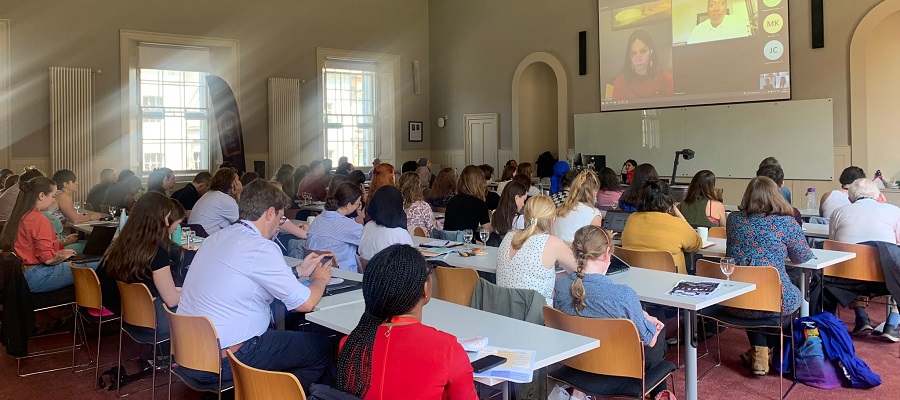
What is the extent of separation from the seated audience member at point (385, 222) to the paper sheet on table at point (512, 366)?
210cm

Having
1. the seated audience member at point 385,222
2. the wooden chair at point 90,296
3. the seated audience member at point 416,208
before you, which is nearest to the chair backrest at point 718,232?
the seated audience member at point 416,208

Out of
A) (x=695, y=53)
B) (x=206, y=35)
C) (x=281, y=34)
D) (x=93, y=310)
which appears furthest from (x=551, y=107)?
(x=93, y=310)

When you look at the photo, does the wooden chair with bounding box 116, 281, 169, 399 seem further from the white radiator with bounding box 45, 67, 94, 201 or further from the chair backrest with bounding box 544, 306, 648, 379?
the white radiator with bounding box 45, 67, 94, 201

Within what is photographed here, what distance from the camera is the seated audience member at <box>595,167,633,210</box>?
736 cm

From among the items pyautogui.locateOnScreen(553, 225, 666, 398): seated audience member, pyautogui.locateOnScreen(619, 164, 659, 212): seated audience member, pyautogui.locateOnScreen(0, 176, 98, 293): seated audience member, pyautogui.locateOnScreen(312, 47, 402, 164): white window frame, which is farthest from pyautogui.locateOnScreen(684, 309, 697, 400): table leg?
pyautogui.locateOnScreen(312, 47, 402, 164): white window frame

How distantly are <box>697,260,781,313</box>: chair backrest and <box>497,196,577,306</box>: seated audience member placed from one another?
3.23 ft

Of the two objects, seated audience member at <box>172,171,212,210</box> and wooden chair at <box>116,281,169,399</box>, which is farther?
seated audience member at <box>172,171,212,210</box>

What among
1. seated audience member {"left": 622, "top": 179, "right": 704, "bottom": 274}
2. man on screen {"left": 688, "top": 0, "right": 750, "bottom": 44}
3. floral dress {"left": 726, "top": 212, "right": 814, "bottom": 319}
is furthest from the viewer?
man on screen {"left": 688, "top": 0, "right": 750, "bottom": 44}

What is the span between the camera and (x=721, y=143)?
33.3 ft

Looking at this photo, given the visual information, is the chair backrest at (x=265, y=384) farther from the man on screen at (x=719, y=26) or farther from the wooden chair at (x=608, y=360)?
the man on screen at (x=719, y=26)

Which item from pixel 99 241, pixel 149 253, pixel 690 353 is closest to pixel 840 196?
pixel 690 353

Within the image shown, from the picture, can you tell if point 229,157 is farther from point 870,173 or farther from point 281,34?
point 870,173

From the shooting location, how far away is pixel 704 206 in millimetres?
5719

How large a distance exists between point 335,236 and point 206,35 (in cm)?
860
